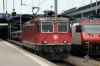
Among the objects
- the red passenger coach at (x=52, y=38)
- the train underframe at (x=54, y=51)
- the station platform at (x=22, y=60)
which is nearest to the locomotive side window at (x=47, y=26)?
the red passenger coach at (x=52, y=38)

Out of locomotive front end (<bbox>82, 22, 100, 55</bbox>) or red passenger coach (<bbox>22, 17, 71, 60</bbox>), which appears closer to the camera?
red passenger coach (<bbox>22, 17, 71, 60</bbox>)

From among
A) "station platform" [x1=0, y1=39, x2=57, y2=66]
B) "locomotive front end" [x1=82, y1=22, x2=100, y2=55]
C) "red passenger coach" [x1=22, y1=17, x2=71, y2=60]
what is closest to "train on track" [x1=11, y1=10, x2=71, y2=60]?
"red passenger coach" [x1=22, y1=17, x2=71, y2=60]

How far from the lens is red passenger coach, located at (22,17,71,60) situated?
58.1ft

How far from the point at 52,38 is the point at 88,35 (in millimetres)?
3713

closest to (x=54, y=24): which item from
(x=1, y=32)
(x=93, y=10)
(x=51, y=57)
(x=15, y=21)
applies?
(x=51, y=57)

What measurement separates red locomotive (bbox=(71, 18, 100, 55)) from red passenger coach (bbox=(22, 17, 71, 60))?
259cm

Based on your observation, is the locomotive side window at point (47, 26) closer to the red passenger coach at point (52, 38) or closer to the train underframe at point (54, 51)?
A: the red passenger coach at point (52, 38)

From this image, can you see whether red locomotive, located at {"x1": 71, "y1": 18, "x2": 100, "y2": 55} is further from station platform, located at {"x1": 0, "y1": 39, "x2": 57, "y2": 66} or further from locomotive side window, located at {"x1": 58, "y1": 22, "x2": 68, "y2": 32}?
station platform, located at {"x1": 0, "y1": 39, "x2": 57, "y2": 66}

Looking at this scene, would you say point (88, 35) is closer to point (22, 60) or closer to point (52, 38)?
point (52, 38)

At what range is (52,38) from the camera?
17906 mm

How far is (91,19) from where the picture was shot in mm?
21516

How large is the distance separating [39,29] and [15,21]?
58.6 meters

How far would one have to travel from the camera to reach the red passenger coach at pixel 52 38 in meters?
17.7

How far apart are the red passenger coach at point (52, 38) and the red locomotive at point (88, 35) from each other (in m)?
2.59
